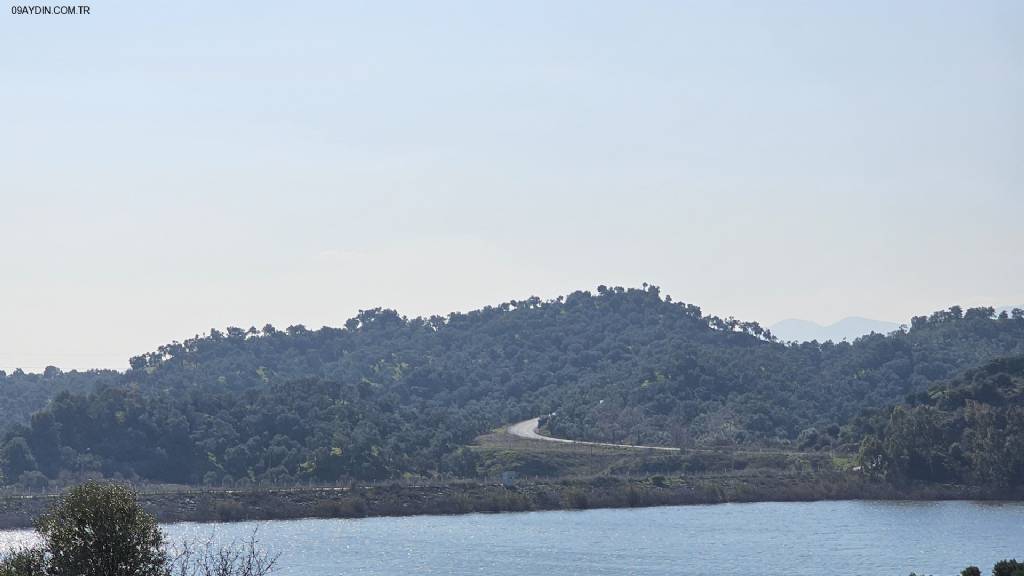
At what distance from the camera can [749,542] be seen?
352ft

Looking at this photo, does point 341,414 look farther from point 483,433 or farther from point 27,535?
point 27,535

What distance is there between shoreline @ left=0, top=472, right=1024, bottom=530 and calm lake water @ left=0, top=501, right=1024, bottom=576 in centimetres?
221

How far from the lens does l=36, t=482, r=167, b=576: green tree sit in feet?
148

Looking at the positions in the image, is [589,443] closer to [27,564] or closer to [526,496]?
[526,496]

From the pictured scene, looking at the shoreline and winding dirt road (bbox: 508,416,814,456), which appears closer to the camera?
the shoreline

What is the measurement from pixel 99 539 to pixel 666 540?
68922 millimetres

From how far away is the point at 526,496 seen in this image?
134 meters

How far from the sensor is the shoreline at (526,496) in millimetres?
124500

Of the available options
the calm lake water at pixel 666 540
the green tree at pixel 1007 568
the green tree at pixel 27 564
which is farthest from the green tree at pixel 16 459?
the green tree at pixel 1007 568

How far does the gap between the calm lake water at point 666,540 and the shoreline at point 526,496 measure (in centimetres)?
221

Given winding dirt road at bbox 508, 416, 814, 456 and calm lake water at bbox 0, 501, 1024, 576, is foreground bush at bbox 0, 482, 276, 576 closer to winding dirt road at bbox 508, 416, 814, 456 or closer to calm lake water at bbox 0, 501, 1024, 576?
calm lake water at bbox 0, 501, 1024, 576

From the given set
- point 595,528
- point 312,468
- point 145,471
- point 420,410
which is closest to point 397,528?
point 595,528

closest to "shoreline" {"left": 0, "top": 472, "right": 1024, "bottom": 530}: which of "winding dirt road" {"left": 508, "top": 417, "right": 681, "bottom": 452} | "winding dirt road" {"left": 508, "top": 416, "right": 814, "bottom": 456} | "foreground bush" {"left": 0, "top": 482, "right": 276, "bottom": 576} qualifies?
"winding dirt road" {"left": 508, "top": 416, "right": 814, "bottom": 456}

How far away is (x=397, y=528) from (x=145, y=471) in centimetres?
3814
